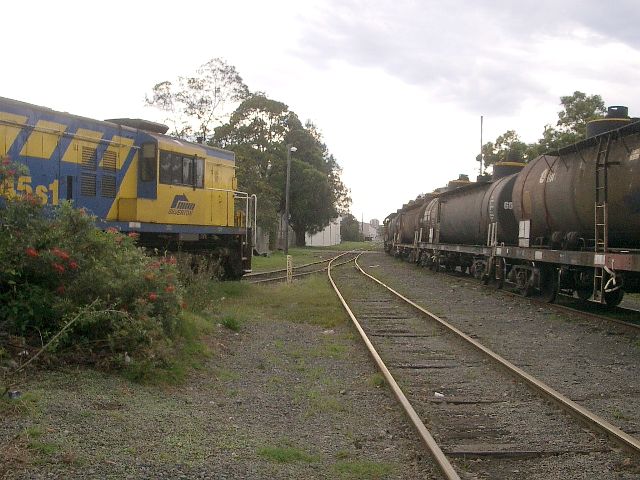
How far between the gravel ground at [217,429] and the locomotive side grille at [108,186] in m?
6.77

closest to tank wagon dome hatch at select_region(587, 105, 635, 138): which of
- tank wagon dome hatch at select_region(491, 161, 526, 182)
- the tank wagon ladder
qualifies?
the tank wagon ladder

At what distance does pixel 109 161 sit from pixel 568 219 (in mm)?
9592

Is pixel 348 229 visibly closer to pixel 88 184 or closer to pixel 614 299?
pixel 614 299

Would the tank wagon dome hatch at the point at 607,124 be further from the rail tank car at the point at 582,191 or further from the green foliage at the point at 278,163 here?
the green foliage at the point at 278,163

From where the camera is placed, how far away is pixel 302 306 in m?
14.8

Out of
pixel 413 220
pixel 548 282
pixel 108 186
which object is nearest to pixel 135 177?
pixel 108 186

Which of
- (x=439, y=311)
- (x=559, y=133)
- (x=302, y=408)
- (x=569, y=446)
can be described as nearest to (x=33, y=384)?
(x=302, y=408)

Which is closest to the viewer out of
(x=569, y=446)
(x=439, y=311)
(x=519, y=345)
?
(x=569, y=446)

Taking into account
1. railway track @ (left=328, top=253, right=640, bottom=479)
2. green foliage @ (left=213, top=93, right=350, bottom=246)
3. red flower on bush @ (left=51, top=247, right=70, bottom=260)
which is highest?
green foliage @ (left=213, top=93, right=350, bottom=246)

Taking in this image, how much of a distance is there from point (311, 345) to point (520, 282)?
8613 millimetres

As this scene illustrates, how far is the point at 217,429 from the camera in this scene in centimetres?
566

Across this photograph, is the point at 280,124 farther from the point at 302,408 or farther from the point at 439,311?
the point at 302,408

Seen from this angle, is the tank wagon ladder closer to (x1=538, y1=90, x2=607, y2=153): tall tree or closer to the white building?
(x1=538, y1=90, x2=607, y2=153): tall tree

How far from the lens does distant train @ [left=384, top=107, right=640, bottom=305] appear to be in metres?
11.1
